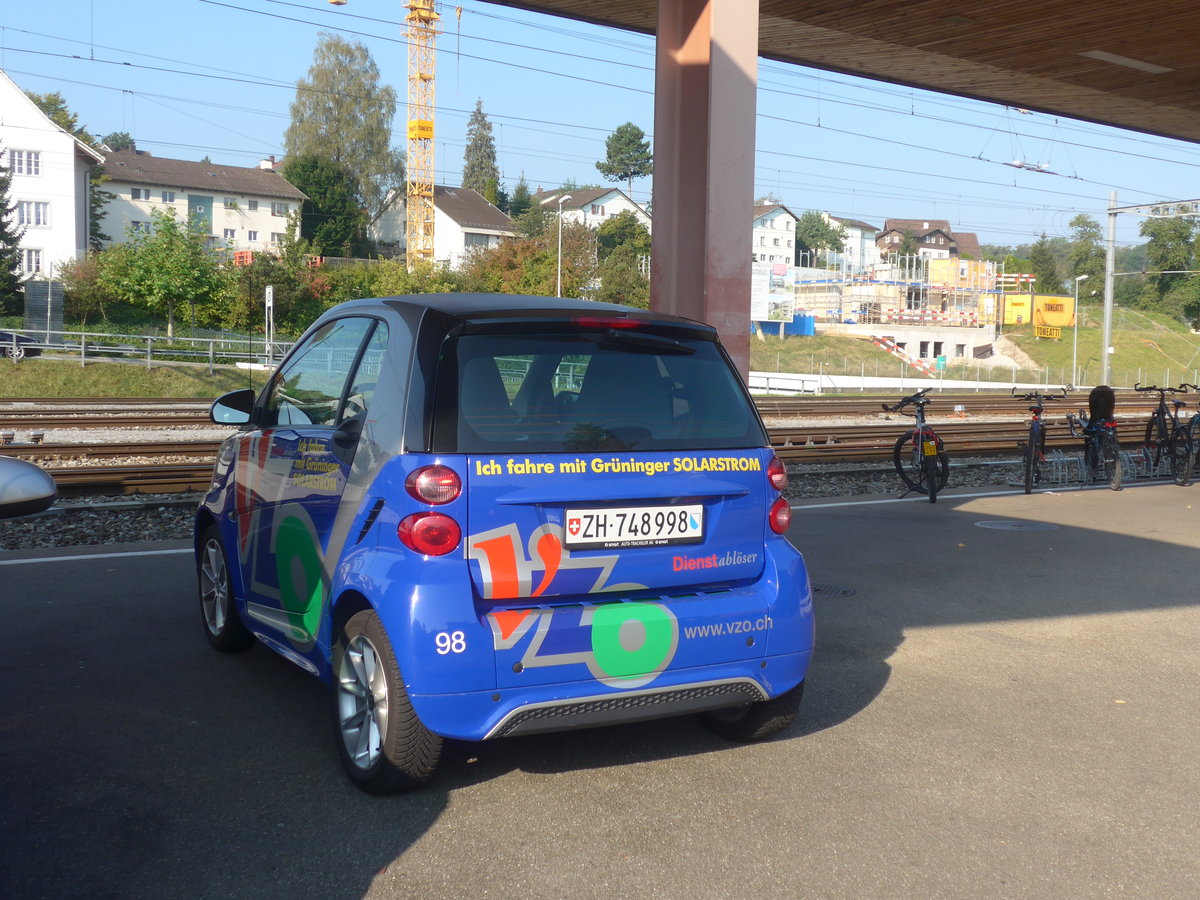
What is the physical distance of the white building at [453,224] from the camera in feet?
308

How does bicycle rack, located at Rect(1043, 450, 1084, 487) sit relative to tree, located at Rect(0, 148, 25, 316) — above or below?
below

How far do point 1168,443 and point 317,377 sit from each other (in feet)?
45.5

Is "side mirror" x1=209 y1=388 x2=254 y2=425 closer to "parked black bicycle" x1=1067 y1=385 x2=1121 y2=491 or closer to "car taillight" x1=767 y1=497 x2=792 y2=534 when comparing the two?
"car taillight" x1=767 y1=497 x2=792 y2=534

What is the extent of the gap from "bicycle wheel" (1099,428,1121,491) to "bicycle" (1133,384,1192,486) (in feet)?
3.46

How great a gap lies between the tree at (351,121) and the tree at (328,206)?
1182 millimetres

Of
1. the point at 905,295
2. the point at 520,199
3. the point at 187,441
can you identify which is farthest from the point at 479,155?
the point at 187,441

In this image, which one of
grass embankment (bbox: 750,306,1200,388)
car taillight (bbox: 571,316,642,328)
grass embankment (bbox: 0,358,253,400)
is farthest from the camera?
grass embankment (bbox: 750,306,1200,388)

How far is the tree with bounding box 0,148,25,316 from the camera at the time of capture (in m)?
50.7

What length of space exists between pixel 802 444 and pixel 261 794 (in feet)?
52.0

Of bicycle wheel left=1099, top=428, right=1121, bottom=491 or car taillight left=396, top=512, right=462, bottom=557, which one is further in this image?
bicycle wheel left=1099, top=428, right=1121, bottom=491

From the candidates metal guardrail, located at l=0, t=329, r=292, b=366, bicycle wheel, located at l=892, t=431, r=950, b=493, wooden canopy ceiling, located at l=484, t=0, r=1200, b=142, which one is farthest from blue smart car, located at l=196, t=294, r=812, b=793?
metal guardrail, located at l=0, t=329, r=292, b=366

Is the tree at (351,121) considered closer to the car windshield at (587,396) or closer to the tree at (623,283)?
the tree at (623,283)

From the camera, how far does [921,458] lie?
1370 cm

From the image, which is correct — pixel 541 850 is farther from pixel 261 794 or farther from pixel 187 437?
pixel 187 437
